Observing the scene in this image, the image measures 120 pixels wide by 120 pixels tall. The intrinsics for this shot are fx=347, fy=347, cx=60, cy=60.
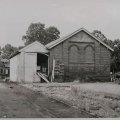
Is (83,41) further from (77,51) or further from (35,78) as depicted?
(35,78)

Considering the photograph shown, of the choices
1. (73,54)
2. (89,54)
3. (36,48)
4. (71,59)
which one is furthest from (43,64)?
(89,54)

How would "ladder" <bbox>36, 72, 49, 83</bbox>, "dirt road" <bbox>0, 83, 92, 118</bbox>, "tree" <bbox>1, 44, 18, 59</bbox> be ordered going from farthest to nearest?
1. "tree" <bbox>1, 44, 18, 59</bbox>
2. "ladder" <bbox>36, 72, 49, 83</bbox>
3. "dirt road" <bbox>0, 83, 92, 118</bbox>

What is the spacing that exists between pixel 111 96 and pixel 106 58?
881 inches

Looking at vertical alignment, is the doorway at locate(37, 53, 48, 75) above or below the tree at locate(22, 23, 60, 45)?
below

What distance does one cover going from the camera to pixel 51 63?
36719 millimetres

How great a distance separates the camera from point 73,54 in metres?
37.3

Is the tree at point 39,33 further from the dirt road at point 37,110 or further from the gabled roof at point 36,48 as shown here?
the dirt road at point 37,110

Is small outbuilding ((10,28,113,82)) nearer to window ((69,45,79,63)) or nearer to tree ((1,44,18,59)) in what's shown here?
window ((69,45,79,63))

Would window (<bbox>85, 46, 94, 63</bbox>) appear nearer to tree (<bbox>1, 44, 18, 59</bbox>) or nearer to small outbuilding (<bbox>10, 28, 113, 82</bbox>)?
small outbuilding (<bbox>10, 28, 113, 82</bbox>)

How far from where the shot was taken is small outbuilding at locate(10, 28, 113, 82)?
3675 centimetres

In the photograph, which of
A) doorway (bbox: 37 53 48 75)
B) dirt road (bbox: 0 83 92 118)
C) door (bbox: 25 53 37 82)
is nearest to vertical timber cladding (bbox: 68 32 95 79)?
doorway (bbox: 37 53 48 75)

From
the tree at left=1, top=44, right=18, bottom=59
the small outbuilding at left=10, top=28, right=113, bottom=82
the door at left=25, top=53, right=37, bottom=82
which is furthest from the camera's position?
the tree at left=1, top=44, right=18, bottom=59

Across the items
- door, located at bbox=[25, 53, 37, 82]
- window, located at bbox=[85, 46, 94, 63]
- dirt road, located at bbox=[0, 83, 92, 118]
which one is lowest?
dirt road, located at bbox=[0, 83, 92, 118]

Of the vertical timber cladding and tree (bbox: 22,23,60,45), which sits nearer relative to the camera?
the vertical timber cladding
